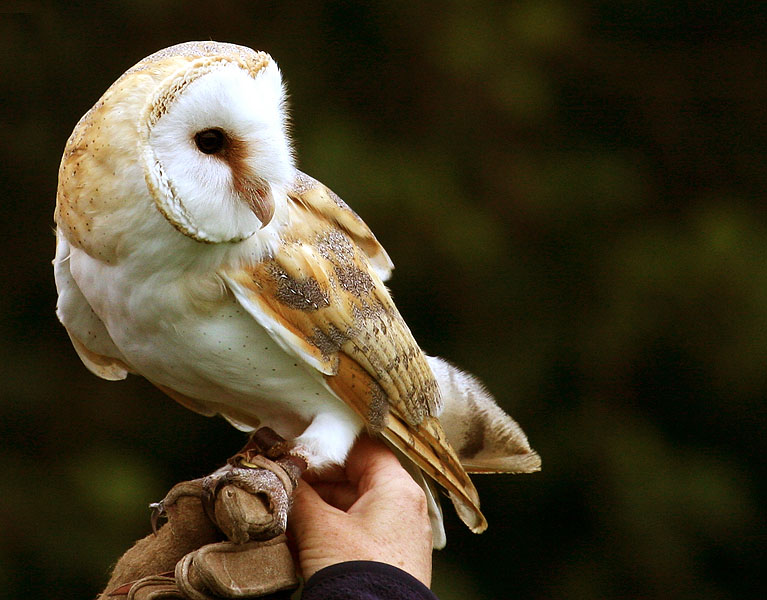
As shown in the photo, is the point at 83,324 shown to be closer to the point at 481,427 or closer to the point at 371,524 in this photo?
the point at 371,524

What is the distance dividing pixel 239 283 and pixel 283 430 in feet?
0.93

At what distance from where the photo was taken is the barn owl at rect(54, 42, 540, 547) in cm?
106

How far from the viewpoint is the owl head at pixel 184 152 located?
3.41 feet

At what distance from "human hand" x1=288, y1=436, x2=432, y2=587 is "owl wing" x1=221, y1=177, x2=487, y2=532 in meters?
0.06

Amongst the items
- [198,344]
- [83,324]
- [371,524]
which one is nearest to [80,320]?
[83,324]

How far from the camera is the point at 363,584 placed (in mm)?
1036

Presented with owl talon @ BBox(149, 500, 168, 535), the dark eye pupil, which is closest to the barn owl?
the dark eye pupil

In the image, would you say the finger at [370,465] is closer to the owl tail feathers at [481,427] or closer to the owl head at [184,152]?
the owl tail feathers at [481,427]

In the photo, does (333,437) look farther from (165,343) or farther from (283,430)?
(165,343)

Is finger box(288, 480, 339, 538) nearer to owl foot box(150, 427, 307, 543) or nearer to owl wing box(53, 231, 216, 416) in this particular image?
owl foot box(150, 427, 307, 543)

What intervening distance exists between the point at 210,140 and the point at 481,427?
0.69 m

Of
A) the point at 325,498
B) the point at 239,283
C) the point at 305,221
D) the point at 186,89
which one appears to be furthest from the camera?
the point at 325,498

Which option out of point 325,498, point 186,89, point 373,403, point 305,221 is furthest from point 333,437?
point 186,89

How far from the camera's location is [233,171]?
1.08 meters
